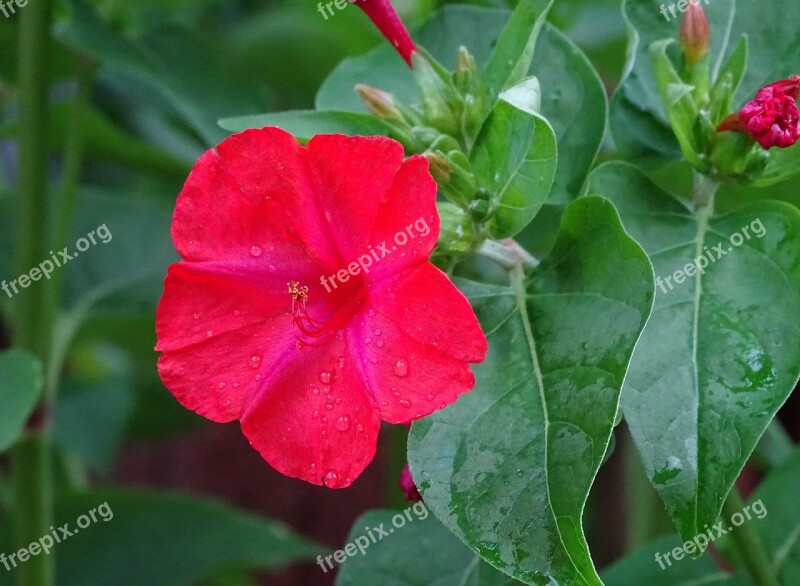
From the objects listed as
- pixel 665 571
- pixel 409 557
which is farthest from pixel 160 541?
pixel 665 571

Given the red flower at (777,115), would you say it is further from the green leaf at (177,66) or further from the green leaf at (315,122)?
the green leaf at (177,66)

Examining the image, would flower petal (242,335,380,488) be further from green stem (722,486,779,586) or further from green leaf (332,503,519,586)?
green stem (722,486,779,586)

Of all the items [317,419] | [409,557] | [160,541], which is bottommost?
[160,541]

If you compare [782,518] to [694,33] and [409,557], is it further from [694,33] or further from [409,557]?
[694,33]

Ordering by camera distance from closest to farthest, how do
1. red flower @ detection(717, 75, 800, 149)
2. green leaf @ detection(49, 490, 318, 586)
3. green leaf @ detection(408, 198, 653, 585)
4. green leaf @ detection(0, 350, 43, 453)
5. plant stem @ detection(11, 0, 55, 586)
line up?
green leaf @ detection(408, 198, 653, 585) < red flower @ detection(717, 75, 800, 149) < green leaf @ detection(0, 350, 43, 453) < plant stem @ detection(11, 0, 55, 586) < green leaf @ detection(49, 490, 318, 586)

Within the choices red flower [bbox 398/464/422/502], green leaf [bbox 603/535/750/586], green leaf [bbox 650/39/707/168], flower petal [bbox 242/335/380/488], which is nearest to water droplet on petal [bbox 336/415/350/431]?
flower petal [bbox 242/335/380/488]

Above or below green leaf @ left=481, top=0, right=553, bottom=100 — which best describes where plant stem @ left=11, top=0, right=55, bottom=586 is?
below

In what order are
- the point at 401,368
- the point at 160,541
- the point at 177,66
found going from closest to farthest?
the point at 401,368 < the point at 177,66 < the point at 160,541
